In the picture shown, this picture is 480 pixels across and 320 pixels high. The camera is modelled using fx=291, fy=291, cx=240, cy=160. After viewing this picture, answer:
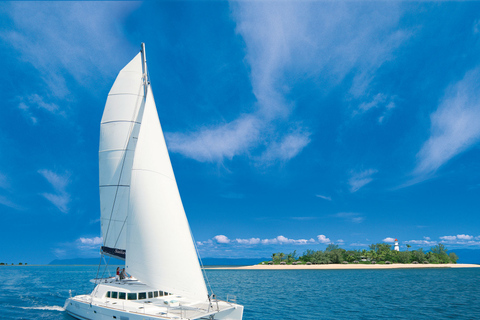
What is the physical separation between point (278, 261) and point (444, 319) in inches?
3873

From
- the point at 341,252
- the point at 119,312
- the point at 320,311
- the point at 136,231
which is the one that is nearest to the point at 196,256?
the point at 136,231

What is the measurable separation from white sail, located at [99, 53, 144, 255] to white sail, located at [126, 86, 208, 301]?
5353 mm

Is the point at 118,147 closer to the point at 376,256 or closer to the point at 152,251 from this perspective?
the point at 152,251

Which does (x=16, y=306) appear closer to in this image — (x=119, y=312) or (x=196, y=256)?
(x=119, y=312)

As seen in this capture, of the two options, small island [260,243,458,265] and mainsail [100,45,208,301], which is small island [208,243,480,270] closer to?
small island [260,243,458,265]

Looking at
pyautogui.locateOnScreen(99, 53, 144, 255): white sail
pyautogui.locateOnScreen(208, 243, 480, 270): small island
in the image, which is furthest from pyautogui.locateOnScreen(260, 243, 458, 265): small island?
pyautogui.locateOnScreen(99, 53, 144, 255): white sail

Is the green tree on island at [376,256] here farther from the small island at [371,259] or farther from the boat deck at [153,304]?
the boat deck at [153,304]

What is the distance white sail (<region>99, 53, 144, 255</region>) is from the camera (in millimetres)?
23562

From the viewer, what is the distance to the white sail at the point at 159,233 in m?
17.2

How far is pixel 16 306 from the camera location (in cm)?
3125

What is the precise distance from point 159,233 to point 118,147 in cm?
979

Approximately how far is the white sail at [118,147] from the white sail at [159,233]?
5353 mm

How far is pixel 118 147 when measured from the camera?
78.6ft

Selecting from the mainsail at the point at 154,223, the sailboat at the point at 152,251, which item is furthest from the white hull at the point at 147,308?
the mainsail at the point at 154,223
